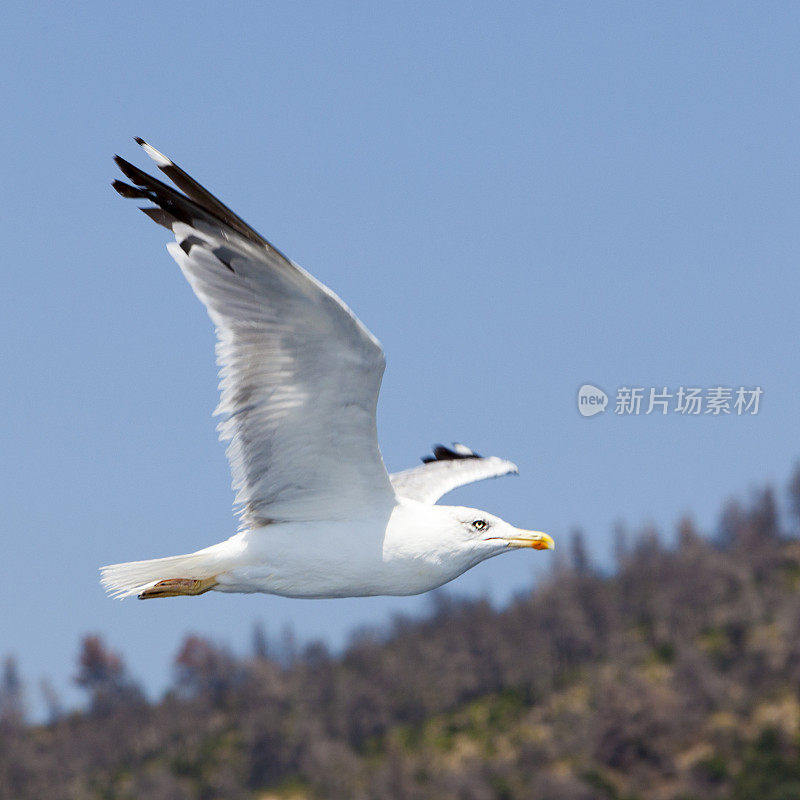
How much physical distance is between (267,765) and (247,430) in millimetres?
128337

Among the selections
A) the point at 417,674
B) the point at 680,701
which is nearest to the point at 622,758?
the point at 680,701

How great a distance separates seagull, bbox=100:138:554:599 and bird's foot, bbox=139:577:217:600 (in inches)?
0.5

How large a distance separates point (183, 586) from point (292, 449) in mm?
1572

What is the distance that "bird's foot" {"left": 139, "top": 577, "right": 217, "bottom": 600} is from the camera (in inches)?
434

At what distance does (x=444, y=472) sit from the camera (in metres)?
14.3

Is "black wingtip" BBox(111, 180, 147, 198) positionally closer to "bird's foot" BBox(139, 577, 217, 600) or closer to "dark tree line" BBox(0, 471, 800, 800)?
"bird's foot" BBox(139, 577, 217, 600)

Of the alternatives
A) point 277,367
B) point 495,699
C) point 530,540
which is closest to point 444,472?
point 530,540

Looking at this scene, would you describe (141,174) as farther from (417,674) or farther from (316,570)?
(417,674)

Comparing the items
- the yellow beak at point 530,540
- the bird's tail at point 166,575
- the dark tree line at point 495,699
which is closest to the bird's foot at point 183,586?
the bird's tail at point 166,575

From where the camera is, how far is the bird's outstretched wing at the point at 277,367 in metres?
9.69

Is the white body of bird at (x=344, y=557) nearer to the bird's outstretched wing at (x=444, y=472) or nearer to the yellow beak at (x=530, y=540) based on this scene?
the yellow beak at (x=530, y=540)

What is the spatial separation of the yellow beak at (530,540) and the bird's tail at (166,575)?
8.29 feet

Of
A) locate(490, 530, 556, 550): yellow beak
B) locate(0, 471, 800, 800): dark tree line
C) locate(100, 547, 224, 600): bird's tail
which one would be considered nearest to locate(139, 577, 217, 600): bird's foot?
locate(100, 547, 224, 600): bird's tail

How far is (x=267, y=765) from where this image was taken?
132750 mm
